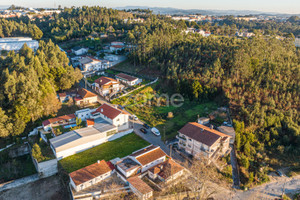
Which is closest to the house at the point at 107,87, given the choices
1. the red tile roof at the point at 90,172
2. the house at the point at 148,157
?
the house at the point at 148,157

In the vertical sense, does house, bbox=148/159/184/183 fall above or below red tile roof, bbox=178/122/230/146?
below

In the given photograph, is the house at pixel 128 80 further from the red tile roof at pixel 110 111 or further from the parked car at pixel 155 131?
the parked car at pixel 155 131

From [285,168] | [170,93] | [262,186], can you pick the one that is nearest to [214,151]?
[262,186]

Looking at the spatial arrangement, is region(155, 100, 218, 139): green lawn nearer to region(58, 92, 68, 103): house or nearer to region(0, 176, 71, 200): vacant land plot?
region(0, 176, 71, 200): vacant land plot

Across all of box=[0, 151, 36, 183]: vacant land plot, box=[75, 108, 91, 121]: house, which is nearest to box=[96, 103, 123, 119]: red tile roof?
box=[75, 108, 91, 121]: house

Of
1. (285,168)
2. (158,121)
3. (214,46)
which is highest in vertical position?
(214,46)

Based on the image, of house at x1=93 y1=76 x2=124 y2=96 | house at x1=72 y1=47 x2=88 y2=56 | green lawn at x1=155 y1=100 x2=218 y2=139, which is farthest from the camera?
house at x1=72 y1=47 x2=88 y2=56

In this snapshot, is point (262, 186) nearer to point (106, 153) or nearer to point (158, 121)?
point (158, 121)
